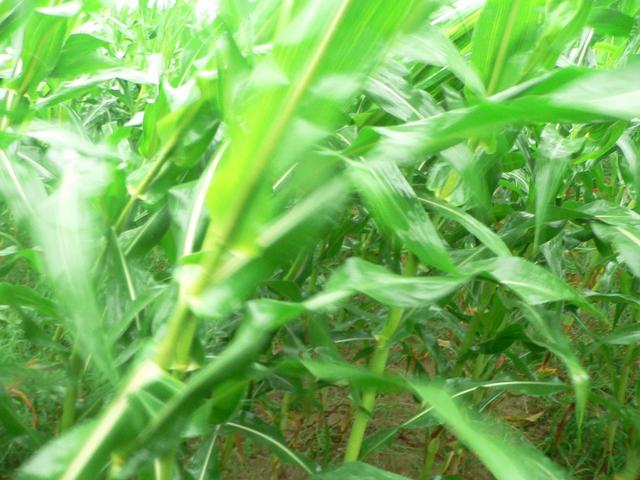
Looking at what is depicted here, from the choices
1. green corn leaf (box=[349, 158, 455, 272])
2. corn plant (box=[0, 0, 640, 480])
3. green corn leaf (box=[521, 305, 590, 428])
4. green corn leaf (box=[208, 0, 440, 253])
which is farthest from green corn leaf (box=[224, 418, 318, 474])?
green corn leaf (box=[208, 0, 440, 253])

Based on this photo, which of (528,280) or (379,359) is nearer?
(528,280)

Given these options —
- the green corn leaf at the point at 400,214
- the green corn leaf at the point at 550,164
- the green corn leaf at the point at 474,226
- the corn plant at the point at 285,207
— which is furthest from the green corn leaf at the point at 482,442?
the green corn leaf at the point at 550,164

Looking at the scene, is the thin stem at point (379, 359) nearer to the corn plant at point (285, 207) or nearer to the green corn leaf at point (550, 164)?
the corn plant at point (285, 207)

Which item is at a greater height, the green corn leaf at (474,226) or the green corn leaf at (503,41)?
the green corn leaf at (503,41)

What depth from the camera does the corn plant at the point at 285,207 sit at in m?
0.39

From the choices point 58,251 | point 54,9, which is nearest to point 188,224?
point 58,251

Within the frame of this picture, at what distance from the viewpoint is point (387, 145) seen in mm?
471

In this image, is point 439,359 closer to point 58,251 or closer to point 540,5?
point 540,5

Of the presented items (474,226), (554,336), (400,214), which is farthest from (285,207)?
(554,336)

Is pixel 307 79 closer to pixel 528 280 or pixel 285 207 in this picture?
pixel 285 207

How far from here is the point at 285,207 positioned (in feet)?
1.88

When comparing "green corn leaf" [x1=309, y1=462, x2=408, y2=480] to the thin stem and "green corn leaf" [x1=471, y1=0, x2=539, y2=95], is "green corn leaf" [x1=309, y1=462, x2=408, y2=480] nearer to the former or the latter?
the thin stem

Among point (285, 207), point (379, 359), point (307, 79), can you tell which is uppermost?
point (307, 79)

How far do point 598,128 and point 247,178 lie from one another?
2.53 ft
